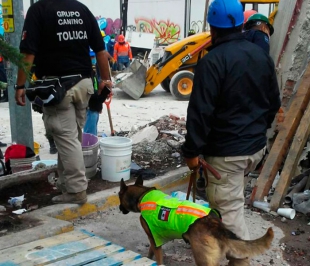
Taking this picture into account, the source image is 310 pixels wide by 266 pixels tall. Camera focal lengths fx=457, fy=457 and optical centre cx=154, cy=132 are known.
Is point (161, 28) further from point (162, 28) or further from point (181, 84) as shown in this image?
point (181, 84)

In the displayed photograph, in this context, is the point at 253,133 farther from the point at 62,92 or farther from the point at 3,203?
the point at 3,203

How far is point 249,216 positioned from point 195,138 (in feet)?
6.89

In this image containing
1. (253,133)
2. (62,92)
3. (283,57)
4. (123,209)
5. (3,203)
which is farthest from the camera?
(283,57)

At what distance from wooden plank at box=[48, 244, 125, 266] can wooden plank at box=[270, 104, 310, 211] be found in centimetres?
224

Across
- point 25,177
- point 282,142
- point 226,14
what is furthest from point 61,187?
point 226,14

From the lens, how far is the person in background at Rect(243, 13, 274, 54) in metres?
5.00

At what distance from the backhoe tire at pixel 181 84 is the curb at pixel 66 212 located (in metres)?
7.58

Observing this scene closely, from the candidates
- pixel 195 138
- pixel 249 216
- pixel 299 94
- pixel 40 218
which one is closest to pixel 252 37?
pixel 299 94

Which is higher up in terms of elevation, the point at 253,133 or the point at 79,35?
the point at 79,35

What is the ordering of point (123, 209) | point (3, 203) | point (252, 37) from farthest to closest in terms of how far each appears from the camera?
point (252, 37) < point (3, 203) < point (123, 209)

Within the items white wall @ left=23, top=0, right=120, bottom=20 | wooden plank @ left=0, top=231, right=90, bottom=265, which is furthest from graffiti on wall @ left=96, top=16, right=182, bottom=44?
wooden plank @ left=0, top=231, right=90, bottom=265

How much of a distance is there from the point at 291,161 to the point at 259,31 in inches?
58.2

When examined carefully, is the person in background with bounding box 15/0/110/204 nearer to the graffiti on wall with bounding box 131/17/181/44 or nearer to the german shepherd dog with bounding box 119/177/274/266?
the german shepherd dog with bounding box 119/177/274/266

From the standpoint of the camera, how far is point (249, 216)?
4840 millimetres
